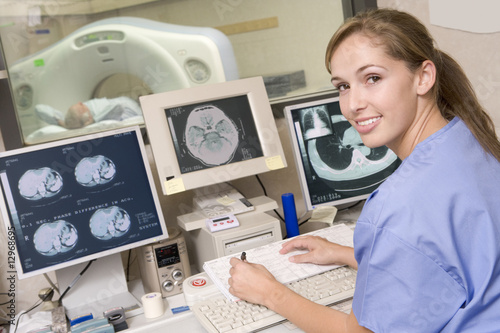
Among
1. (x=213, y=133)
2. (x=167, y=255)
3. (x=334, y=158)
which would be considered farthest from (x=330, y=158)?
(x=167, y=255)

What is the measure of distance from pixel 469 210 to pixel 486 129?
250 mm

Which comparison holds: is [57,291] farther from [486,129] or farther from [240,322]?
[486,129]

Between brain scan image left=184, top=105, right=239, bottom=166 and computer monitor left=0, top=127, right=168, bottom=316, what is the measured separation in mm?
196

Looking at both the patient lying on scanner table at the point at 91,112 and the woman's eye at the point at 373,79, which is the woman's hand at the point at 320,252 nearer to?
the woman's eye at the point at 373,79

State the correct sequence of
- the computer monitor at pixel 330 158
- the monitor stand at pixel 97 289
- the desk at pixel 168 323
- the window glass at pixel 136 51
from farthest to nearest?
the window glass at pixel 136 51 → the computer monitor at pixel 330 158 → the monitor stand at pixel 97 289 → the desk at pixel 168 323

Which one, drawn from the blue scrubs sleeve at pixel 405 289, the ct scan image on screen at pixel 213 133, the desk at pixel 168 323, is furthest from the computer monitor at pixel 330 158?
the blue scrubs sleeve at pixel 405 289

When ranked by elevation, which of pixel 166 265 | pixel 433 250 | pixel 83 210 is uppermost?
pixel 83 210

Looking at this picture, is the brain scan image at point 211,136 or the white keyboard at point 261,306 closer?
the white keyboard at point 261,306

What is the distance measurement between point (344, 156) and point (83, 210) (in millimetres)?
960

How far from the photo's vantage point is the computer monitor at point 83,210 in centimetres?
155

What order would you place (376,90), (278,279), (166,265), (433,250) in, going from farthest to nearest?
(166,265) → (278,279) → (376,90) → (433,250)

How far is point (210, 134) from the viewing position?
1.83 m

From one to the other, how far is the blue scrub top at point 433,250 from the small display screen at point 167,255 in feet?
2.75

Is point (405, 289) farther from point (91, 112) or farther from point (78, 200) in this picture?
point (91, 112)
